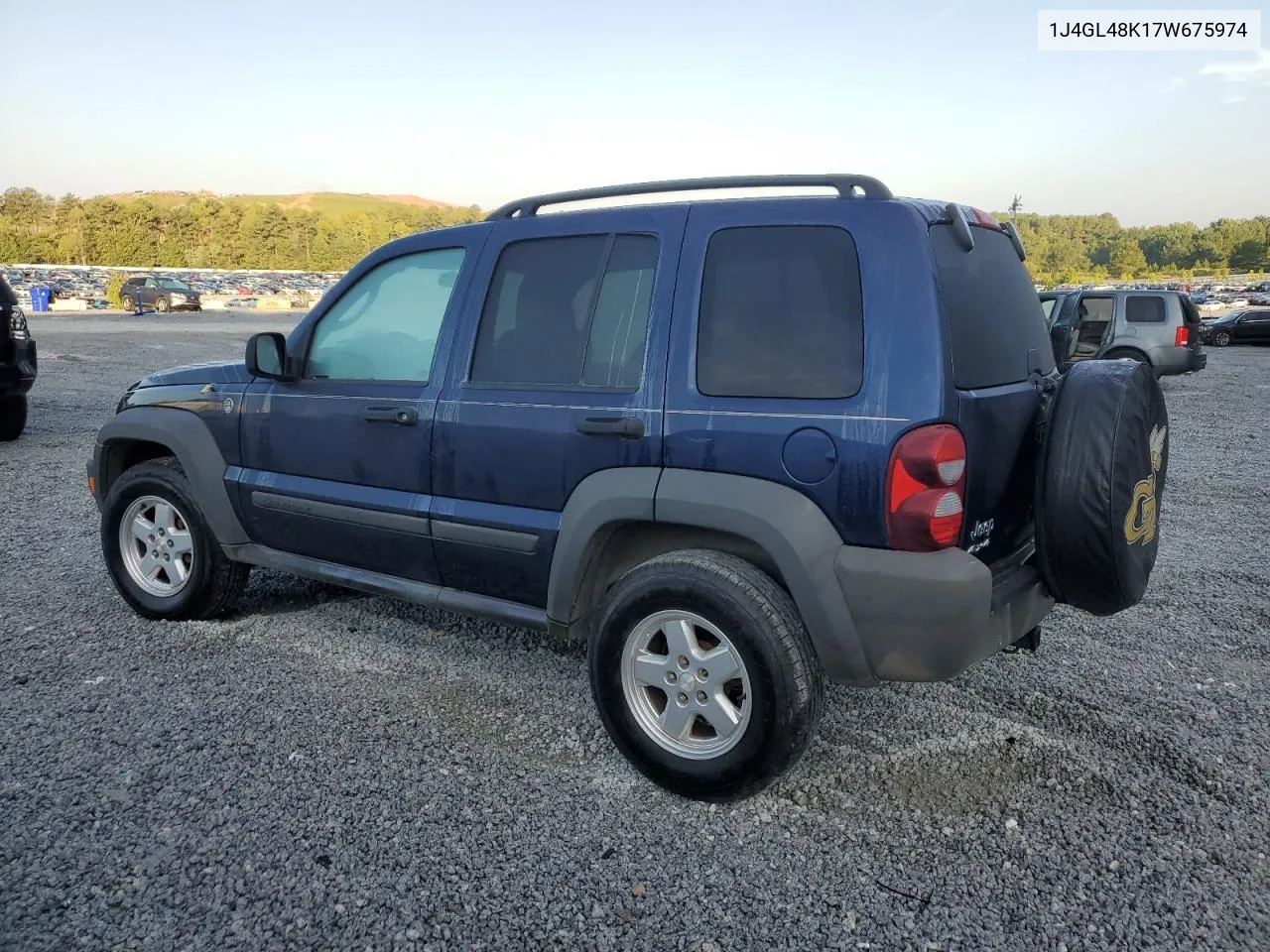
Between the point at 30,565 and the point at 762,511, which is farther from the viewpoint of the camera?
the point at 30,565

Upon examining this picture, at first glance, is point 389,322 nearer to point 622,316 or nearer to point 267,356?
point 267,356

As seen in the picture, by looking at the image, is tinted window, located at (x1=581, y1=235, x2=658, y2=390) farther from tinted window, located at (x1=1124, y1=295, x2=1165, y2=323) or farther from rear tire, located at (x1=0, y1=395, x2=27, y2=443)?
tinted window, located at (x1=1124, y1=295, x2=1165, y2=323)

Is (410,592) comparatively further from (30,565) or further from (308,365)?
(30,565)

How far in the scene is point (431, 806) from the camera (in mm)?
2871

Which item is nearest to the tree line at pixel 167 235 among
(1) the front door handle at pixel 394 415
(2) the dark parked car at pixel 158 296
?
(2) the dark parked car at pixel 158 296

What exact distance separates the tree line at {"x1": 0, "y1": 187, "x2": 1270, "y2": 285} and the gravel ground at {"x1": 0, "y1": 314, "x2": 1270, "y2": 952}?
3926 inches

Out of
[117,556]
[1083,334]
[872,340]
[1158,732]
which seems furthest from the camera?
[1083,334]

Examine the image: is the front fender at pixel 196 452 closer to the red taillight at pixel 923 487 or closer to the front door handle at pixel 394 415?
the front door handle at pixel 394 415

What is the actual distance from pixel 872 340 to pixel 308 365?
8.20 feet

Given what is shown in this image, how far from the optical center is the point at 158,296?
41188 millimetres

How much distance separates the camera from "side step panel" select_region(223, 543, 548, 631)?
3371 mm

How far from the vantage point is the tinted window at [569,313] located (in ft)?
10.3

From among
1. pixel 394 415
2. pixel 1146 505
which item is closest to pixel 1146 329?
pixel 1146 505

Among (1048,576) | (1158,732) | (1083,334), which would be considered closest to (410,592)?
(1048,576)
